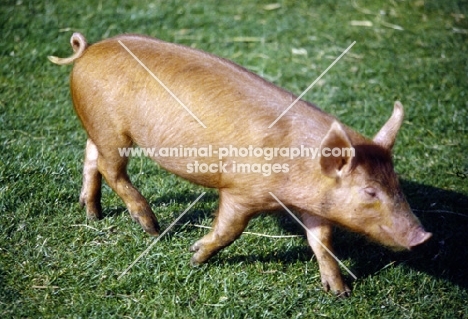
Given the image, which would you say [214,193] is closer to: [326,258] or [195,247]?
[195,247]

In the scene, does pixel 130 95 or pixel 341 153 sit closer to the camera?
pixel 341 153

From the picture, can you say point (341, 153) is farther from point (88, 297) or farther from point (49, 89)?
point (49, 89)

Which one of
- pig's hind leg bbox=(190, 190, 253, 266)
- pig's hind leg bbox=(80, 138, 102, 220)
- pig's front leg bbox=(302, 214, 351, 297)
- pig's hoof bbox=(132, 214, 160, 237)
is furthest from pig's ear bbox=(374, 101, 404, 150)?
pig's hind leg bbox=(80, 138, 102, 220)

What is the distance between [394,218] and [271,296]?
0.97m

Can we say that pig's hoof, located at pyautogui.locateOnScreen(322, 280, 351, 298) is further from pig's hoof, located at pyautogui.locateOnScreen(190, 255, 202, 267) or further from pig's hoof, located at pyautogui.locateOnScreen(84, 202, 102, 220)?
pig's hoof, located at pyautogui.locateOnScreen(84, 202, 102, 220)

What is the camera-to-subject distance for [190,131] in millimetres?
4418

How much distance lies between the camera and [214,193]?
18.5ft

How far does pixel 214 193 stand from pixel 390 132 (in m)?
1.81

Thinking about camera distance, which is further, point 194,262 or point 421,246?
point 421,246

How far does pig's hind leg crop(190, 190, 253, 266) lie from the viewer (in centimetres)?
435

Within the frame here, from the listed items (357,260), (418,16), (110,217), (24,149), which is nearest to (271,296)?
(357,260)

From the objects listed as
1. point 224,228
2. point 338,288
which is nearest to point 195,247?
point 224,228

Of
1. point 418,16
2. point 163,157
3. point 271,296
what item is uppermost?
point 163,157

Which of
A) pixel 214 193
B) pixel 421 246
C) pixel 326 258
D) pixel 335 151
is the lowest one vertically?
pixel 421 246
